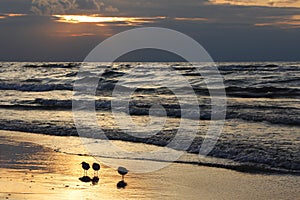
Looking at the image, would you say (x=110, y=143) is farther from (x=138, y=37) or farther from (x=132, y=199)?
(x=138, y=37)

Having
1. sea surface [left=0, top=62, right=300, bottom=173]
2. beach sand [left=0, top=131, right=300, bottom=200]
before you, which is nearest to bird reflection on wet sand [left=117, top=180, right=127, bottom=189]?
beach sand [left=0, top=131, right=300, bottom=200]

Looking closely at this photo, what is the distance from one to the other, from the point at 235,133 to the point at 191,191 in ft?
19.6

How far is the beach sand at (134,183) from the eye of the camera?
8.08 m

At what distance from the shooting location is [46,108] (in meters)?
22.8

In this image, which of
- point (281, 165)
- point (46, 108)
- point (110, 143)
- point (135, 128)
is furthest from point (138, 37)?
point (281, 165)

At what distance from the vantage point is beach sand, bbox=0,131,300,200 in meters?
8.08

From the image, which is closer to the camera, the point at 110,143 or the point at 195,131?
the point at 110,143

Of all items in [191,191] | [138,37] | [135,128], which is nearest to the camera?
[191,191]

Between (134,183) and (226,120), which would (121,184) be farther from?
(226,120)

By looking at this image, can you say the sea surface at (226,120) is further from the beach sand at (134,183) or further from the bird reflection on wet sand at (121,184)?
the bird reflection on wet sand at (121,184)

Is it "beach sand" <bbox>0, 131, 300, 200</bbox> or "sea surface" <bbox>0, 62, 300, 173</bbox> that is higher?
"sea surface" <bbox>0, 62, 300, 173</bbox>

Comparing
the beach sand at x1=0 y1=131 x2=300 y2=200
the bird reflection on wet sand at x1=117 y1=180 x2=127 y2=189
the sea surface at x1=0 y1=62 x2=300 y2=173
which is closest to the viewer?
the beach sand at x1=0 y1=131 x2=300 y2=200

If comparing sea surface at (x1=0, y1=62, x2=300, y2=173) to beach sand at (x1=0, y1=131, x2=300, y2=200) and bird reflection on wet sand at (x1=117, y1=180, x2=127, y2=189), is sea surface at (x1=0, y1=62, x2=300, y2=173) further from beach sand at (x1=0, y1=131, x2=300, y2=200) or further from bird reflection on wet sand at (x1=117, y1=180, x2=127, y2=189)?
bird reflection on wet sand at (x1=117, y1=180, x2=127, y2=189)

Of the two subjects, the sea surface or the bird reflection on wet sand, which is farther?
the sea surface
